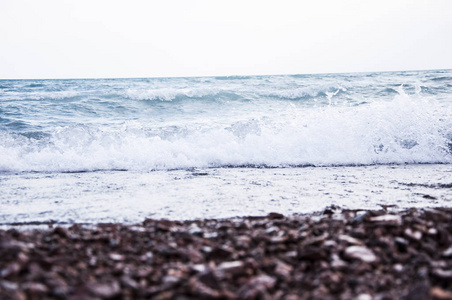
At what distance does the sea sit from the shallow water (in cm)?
1

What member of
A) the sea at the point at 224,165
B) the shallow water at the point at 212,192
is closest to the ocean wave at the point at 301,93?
the sea at the point at 224,165

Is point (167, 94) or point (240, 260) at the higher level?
point (167, 94)

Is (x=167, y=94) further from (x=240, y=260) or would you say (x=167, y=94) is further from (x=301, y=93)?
(x=240, y=260)

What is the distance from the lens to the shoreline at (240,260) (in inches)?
61.1

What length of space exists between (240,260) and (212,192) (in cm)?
190

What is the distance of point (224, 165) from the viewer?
5.54 m

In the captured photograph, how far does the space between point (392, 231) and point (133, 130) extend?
223 inches

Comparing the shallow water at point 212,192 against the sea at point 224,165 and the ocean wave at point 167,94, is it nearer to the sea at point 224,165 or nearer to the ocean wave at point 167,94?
the sea at point 224,165

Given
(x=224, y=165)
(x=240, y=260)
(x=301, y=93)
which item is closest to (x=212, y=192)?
(x=224, y=165)

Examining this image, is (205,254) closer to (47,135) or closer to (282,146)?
(282,146)

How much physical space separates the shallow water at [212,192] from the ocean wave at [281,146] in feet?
1.33

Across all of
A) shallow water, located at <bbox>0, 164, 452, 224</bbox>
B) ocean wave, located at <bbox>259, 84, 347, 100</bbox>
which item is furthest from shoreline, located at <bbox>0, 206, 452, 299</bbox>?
ocean wave, located at <bbox>259, 84, 347, 100</bbox>

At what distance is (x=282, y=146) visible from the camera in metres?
5.91

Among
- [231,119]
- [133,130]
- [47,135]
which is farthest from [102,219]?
[231,119]
